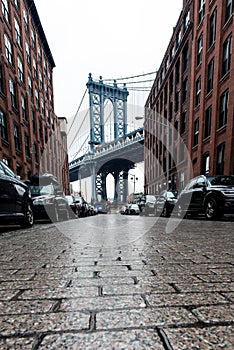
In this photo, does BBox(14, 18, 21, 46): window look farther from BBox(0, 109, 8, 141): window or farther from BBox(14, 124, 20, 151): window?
BBox(0, 109, 8, 141): window

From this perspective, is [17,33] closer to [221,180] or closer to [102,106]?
[221,180]

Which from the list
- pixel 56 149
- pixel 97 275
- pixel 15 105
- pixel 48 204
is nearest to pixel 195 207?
pixel 48 204

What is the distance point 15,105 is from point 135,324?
18861mm

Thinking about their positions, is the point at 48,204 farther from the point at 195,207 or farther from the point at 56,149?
the point at 56,149

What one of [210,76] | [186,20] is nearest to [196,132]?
[210,76]

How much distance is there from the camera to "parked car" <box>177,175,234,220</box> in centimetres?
770

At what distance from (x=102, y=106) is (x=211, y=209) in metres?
65.6

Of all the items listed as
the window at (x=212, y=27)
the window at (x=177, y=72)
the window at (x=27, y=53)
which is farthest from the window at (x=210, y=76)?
the window at (x=27, y=53)

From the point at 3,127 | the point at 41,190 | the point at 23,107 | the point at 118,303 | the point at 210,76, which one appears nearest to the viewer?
the point at 118,303

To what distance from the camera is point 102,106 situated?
6900 centimetres

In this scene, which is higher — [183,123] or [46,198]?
[183,123]

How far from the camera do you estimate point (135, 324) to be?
1.05 meters

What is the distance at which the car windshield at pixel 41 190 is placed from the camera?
869cm

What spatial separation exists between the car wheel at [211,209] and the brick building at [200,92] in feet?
19.4
